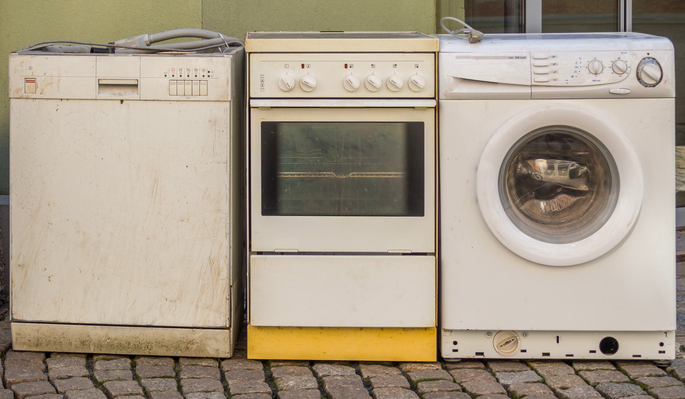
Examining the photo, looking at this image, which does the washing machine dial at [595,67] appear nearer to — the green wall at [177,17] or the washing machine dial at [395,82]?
Result: the washing machine dial at [395,82]

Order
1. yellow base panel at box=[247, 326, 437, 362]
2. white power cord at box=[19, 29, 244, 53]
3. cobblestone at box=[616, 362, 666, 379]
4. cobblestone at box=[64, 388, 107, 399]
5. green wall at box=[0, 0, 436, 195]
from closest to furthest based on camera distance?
cobblestone at box=[64, 388, 107, 399] → cobblestone at box=[616, 362, 666, 379] → yellow base panel at box=[247, 326, 437, 362] → white power cord at box=[19, 29, 244, 53] → green wall at box=[0, 0, 436, 195]

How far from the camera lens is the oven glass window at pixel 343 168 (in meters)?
2.79

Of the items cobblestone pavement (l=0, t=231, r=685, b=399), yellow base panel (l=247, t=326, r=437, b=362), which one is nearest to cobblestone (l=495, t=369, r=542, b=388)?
cobblestone pavement (l=0, t=231, r=685, b=399)

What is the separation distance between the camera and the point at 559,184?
2861mm

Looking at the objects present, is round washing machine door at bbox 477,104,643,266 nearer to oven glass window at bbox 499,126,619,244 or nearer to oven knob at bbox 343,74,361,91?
oven glass window at bbox 499,126,619,244

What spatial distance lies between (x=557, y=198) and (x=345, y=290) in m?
0.92

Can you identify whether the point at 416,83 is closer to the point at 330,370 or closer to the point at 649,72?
the point at 649,72

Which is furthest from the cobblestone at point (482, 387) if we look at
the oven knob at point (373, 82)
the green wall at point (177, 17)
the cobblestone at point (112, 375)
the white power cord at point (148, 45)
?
the green wall at point (177, 17)

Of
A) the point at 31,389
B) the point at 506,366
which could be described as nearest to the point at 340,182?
the point at 506,366

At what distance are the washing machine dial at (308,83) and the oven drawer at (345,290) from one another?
648 mm

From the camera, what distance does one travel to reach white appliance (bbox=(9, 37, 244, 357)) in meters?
2.80

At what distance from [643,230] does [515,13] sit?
2.20 meters

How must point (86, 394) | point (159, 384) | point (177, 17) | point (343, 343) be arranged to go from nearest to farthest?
point (86, 394)
point (159, 384)
point (343, 343)
point (177, 17)

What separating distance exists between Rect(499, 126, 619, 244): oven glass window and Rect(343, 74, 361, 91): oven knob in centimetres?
65
